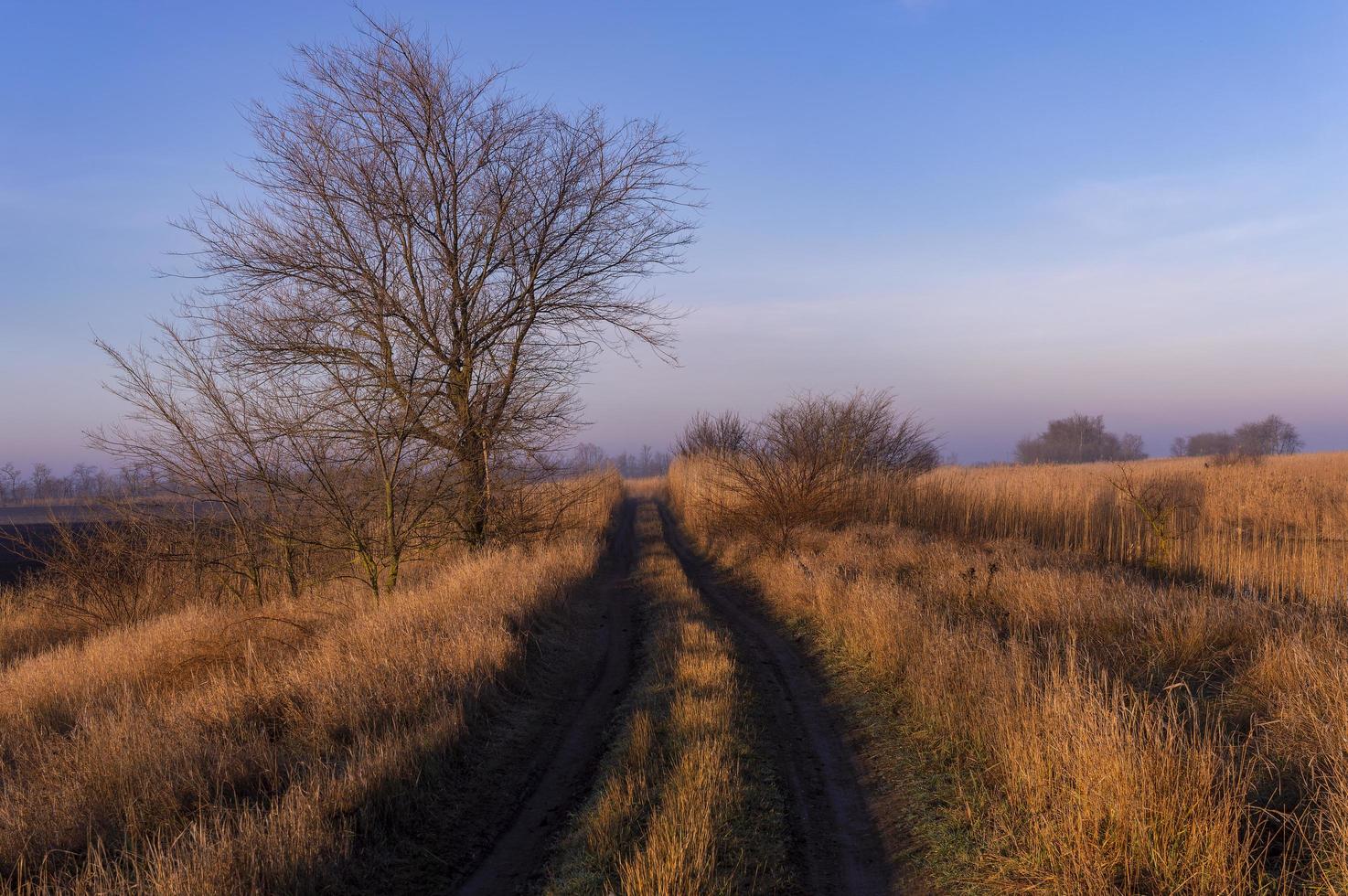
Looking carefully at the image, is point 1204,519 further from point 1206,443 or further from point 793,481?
point 1206,443

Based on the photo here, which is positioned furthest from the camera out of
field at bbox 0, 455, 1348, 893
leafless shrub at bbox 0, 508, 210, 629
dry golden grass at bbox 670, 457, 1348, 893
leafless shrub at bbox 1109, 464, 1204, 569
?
leafless shrub at bbox 0, 508, 210, 629

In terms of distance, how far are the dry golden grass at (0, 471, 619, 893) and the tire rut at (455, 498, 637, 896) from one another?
715mm

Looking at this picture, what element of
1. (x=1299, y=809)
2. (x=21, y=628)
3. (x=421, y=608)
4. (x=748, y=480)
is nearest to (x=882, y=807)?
(x=1299, y=809)

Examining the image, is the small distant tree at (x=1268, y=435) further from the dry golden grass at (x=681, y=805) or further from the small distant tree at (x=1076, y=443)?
the dry golden grass at (x=681, y=805)

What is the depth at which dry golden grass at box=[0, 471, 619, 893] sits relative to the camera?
357 centimetres

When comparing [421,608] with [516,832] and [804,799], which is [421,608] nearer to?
[516,832]

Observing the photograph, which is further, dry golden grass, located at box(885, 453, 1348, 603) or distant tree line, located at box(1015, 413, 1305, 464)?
distant tree line, located at box(1015, 413, 1305, 464)

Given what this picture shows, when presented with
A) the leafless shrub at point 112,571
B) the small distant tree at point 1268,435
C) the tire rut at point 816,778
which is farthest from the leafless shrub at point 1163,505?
the small distant tree at point 1268,435

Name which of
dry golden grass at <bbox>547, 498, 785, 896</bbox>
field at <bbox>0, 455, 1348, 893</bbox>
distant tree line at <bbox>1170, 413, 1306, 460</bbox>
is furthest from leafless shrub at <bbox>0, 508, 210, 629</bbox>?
distant tree line at <bbox>1170, 413, 1306, 460</bbox>

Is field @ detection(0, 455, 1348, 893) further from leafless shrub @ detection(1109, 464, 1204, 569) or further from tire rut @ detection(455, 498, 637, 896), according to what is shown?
leafless shrub @ detection(1109, 464, 1204, 569)

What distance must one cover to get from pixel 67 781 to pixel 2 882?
1.20 metres

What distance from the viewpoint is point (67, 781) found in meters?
4.42

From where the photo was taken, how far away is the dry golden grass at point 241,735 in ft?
11.7

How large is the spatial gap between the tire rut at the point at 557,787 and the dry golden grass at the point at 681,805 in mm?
181
